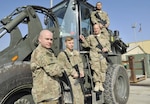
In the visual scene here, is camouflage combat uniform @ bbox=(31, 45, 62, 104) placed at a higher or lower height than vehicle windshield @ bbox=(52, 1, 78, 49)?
lower

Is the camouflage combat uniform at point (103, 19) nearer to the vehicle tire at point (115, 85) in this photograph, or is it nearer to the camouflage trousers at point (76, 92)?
the vehicle tire at point (115, 85)

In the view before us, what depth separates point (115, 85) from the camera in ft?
16.6

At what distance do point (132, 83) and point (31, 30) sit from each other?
26.9 ft

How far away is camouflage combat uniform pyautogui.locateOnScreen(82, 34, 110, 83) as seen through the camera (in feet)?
15.0

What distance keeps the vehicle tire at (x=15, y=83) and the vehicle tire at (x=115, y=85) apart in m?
2.08

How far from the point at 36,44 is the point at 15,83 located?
93 centimetres

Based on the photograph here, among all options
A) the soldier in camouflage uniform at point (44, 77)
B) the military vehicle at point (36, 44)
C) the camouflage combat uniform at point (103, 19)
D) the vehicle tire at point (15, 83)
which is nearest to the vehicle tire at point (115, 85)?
the military vehicle at point (36, 44)

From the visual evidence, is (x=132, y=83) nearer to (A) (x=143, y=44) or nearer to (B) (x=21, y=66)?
(B) (x=21, y=66)

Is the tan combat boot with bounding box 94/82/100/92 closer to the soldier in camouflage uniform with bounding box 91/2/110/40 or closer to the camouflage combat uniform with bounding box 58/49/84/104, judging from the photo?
the camouflage combat uniform with bounding box 58/49/84/104

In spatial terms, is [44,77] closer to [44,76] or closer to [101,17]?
[44,76]

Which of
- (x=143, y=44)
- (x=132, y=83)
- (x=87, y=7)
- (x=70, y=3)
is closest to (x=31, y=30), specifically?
(x=70, y=3)

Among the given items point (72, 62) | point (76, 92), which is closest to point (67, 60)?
point (72, 62)

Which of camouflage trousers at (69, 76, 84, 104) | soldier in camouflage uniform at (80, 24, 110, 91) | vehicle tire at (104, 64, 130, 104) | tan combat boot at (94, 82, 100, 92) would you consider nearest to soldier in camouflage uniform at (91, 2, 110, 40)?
soldier in camouflage uniform at (80, 24, 110, 91)

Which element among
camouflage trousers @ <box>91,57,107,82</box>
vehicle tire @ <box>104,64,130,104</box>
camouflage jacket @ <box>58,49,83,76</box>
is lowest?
vehicle tire @ <box>104,64,130,104</box>
